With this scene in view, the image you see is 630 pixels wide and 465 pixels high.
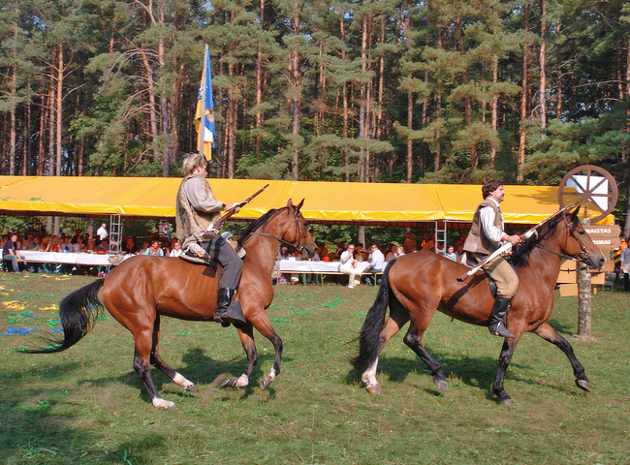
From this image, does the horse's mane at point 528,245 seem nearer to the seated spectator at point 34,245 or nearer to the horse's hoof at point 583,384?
the horse's hoof at point 583,384

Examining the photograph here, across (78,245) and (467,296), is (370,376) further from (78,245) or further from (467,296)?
(78,245)

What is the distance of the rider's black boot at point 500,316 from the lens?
6355 millimetres

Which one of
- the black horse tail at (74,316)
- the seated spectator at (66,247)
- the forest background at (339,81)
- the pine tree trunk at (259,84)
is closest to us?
the black horse tail at (74,316)

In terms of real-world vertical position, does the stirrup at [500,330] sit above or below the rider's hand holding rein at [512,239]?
below

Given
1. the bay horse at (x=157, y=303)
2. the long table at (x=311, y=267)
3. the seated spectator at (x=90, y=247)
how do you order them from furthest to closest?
the seated spectator at (x=90, y=247) < the long table at (x=311, y=267) < the bay horse at (x=157, y=303)

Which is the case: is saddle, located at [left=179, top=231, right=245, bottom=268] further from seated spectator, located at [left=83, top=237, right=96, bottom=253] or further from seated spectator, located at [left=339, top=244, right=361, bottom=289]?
seated spectator, located at [left=83, top=237, right=96, bottom=253]

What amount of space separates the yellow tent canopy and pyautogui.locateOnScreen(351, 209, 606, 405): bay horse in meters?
10.5

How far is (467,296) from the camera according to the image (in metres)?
6.53

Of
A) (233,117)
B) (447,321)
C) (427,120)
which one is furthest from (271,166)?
(447,321)

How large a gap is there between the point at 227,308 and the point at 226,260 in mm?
543

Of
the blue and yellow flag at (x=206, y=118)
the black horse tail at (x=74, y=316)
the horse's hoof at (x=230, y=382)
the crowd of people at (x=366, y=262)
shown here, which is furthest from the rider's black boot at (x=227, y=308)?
the crowd of people at (x=366, y=262)

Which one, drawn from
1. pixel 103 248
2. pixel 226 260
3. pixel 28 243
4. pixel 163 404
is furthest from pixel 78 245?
pixel 163 404

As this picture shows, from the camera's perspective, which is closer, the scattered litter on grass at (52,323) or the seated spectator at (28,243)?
the scattered litter on grass at (52,323)

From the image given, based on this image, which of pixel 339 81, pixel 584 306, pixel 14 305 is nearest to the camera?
pixel 584 306
